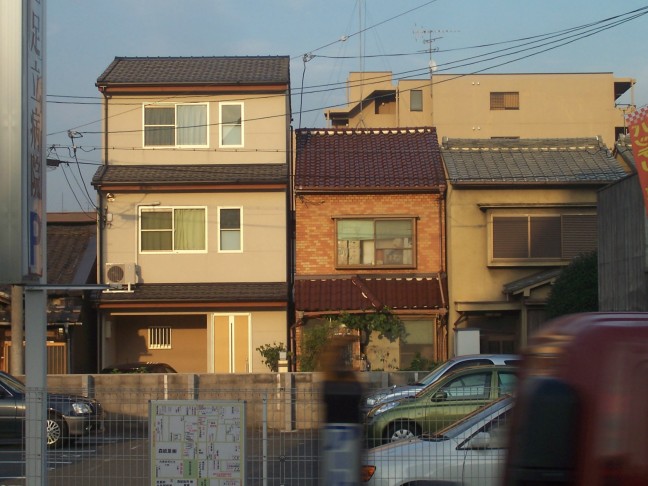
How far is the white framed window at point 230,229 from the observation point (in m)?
28.6

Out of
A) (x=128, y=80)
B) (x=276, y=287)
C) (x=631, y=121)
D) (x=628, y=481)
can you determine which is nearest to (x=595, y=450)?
(x=628, y=481)

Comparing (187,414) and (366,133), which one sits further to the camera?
(366,133)

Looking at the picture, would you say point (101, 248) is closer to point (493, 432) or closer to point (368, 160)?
point (368, 160)

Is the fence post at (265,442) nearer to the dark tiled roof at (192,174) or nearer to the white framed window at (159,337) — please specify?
the dark tiled roof at (192,174)

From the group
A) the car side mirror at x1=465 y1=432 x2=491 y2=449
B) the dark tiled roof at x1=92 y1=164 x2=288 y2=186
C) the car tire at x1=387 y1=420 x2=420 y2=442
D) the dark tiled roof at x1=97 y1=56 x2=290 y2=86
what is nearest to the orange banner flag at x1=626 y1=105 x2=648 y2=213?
the car tire at x1=387 y1=420 x2=420 y2=442

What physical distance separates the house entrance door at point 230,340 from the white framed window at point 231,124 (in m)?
5.54

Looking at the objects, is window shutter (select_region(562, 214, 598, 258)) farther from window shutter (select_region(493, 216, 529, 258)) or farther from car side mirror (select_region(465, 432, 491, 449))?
car side mirror (select_region(465, 432, 491, 449))

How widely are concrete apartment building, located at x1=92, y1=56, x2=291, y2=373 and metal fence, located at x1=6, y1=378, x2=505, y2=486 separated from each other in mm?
18672

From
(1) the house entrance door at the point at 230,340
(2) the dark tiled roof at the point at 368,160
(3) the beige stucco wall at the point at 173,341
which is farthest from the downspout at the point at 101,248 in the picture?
(2) the dark tiled roof at the point at 368,160

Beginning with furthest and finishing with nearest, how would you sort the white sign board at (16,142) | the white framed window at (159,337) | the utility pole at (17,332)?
the white framed window at (159,337)
the utility pole at (17,332)
the white sign board at (16,142)

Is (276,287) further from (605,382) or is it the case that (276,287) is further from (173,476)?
(605,382)

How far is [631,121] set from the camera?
1627 centimetres

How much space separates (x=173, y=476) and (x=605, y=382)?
600 centimetres

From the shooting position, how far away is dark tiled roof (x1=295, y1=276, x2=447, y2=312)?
27594mm
